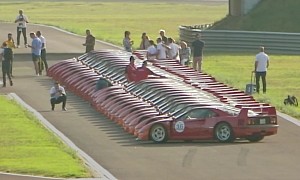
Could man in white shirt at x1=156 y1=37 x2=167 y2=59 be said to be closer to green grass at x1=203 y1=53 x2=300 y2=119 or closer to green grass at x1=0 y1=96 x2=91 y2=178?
green grass at x1=203 y1=53 x2=300 y2=119

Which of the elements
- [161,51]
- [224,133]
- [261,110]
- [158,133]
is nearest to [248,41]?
[161,51]

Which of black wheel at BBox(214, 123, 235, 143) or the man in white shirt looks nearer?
black wheel at BBox(214, 123, 235, 143)

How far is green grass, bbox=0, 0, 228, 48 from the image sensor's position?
6838 centimetres

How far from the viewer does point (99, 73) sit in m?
38.5

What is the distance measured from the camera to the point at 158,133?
28172 mm

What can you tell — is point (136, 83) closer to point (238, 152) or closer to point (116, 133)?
point (116, 133)

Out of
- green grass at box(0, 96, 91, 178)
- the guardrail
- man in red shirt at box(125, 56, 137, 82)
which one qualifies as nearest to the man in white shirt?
man in red shirt at box(125, 56, 137, 82)

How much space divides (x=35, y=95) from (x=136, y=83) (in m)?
5.22

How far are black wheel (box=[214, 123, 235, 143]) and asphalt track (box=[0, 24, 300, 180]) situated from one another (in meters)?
0.19

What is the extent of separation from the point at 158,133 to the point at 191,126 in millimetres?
810

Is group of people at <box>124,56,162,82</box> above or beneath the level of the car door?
above

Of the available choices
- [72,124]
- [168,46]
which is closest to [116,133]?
[72,124]

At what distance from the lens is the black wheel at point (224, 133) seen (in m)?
28.3

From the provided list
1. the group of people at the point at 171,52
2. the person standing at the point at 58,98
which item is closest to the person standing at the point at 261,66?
the group of people at the point at 171,52
